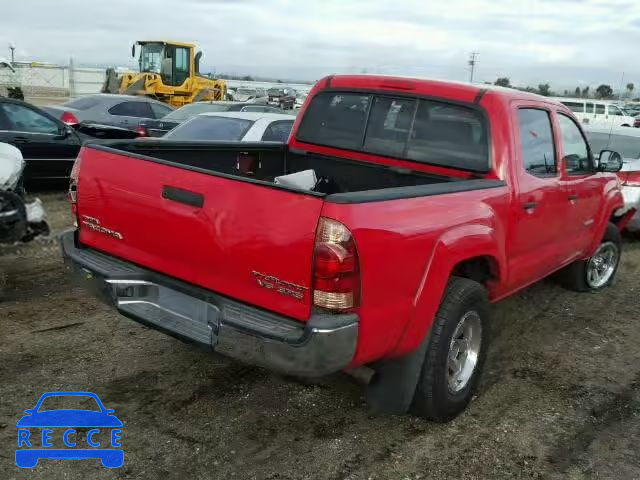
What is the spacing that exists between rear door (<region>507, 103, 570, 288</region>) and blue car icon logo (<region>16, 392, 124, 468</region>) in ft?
8.84

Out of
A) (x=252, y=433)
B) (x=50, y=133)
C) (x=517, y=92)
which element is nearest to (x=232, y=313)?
(x=252, y=433)

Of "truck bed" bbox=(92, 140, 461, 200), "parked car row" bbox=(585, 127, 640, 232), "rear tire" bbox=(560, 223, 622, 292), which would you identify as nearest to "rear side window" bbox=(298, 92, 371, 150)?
"truck bed" bbox=(92, 140, 461, 200)

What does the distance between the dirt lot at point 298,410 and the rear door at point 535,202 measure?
2.59 feet

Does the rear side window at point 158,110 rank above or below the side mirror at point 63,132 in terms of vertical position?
above

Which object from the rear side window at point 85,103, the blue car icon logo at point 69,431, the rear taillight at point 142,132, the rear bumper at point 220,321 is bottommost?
the blue car icon logo at point 69,431

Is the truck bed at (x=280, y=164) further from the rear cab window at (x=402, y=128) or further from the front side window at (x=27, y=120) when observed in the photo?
the front side window at (x=27, y=120)

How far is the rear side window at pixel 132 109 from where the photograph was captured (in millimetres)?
13805

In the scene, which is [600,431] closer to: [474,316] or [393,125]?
[474,316]

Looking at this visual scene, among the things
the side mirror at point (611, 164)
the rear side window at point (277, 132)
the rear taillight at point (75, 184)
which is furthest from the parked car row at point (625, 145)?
the rear taillight at point (75, 184)

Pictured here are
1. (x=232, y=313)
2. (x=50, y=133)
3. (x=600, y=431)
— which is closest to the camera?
(x=232, y=313)

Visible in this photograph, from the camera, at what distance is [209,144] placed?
4.81 metres

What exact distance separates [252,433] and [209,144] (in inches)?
90.2

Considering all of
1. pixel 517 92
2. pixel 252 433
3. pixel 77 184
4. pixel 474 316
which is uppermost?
pixel 517 92

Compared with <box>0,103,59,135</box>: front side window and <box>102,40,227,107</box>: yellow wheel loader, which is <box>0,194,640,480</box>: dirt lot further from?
<box>102,40,227,107</box>: yellow wheel loader
